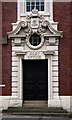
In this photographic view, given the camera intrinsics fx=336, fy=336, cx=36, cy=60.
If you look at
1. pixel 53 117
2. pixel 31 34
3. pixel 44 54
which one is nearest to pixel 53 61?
pixel 44 54

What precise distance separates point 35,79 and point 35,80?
0.05 meters

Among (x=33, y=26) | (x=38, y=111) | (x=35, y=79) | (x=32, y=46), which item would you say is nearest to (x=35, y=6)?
(x=33, y=26)

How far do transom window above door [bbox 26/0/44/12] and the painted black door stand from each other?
269 centimetres

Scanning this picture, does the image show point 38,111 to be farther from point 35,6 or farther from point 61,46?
point 35,6

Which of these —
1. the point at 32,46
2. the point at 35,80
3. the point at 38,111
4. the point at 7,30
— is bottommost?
the point at 38,111

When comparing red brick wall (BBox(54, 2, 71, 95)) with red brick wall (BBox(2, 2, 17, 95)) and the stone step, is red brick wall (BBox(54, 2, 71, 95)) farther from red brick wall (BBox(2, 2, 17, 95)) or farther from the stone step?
red brick wall (BBox(2, 2, 17, 95))

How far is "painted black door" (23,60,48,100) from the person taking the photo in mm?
16891

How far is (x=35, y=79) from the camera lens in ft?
55.6

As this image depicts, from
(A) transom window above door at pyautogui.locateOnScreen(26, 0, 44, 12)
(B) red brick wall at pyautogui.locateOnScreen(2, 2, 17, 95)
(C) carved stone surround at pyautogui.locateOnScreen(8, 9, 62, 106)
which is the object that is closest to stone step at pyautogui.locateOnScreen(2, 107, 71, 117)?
(C) carved stone surround at pyautogui.locateOnScreen(8, 9, 62, 106)

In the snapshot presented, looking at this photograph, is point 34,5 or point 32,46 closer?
point 32,46

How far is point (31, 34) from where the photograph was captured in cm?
1672

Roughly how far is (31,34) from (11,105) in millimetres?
3639

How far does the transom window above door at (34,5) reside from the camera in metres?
17.1

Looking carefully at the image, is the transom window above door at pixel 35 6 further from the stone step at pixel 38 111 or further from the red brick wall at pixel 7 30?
the stone step at pixel 38 111
